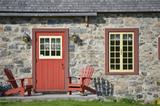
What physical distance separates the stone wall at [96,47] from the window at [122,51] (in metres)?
0.20

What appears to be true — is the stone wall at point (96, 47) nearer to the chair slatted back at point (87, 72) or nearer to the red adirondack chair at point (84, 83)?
the chair slatted back at point (87, 72)

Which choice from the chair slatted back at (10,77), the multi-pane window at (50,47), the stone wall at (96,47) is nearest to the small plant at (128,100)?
the stone wall at (96,47)

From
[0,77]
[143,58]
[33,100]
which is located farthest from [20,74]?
[143,58]

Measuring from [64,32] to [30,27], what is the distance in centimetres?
131

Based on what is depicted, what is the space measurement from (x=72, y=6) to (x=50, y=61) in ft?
7.45

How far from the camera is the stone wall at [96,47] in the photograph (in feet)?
58.4

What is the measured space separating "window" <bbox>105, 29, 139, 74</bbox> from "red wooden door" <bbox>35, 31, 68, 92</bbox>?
1.78 meters

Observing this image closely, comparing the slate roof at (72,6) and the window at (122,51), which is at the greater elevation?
the slate roof at (72,6)

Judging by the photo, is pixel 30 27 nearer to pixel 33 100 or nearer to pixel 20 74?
pixel 20 74

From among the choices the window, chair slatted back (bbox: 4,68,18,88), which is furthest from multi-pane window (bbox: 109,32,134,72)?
chair slatted back (bbox: 4,68,18,88)

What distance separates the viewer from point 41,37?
1784 cm

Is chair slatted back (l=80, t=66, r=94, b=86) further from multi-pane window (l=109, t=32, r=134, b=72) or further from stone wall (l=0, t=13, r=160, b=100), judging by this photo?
multi-pane window (l=109, t=32, r=134, b=72)

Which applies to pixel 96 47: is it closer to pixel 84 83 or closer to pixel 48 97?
pixel 84 83

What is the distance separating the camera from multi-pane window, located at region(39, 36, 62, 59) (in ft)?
58.5
